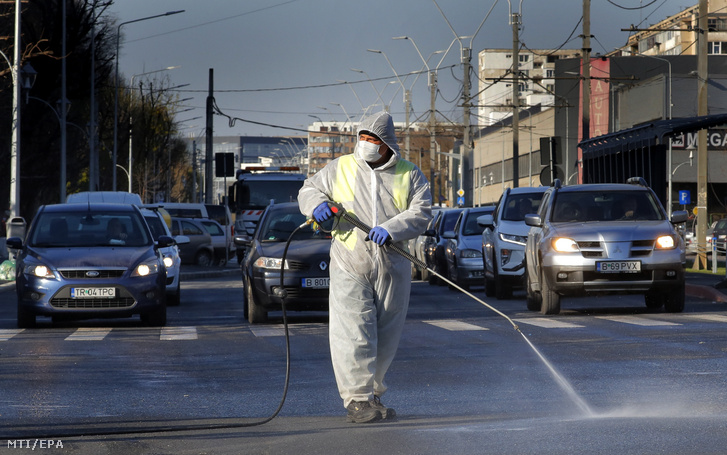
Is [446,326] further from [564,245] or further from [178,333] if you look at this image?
[178,333]

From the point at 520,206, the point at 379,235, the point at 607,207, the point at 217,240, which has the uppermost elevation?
the point at 520,206

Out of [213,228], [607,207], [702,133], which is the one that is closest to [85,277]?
[607,207]

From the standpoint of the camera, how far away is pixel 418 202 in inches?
313

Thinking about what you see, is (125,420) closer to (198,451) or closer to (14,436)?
(14,436)

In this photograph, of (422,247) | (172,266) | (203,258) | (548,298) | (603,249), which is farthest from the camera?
(203,258)

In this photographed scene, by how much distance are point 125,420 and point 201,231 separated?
1344 inches

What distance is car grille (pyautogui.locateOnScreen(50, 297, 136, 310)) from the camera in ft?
53.4

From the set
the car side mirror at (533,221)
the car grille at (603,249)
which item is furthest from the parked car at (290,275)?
the car grille at (603,249)

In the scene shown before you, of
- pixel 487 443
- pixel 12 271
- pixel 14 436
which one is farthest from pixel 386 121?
pixel 12 271

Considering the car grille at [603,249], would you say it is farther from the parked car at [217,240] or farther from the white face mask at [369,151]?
the parked car at [217,240]

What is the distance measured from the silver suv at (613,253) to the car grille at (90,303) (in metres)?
5.57

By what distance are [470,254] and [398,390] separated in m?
17.3

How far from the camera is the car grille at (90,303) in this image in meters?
16.3

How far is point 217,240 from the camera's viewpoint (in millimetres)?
43125
